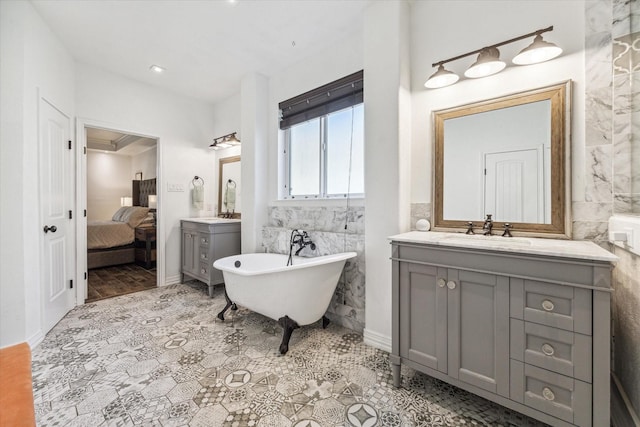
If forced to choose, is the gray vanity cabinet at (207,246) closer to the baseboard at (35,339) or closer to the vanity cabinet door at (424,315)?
the baseboard at (35,339)

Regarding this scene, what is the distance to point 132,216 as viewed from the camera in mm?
5078

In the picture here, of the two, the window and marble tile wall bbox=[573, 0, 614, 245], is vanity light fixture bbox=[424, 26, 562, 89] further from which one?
the window

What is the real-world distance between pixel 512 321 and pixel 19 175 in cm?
345

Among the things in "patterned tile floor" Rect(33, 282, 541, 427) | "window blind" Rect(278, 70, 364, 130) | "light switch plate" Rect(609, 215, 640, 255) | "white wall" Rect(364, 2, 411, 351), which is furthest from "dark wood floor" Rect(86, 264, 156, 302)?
"light switch plate" Rect(609, 215, 640, 255)

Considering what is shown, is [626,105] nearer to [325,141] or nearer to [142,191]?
[325,141]

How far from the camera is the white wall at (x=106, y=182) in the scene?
6.73 metres

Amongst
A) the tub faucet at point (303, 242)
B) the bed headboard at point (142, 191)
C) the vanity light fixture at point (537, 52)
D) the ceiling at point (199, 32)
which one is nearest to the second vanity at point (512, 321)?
the vanity light fixture at point (537, 52)

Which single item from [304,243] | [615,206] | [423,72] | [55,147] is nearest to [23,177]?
[55,147]

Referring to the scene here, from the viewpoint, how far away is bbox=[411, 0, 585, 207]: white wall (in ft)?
5.05

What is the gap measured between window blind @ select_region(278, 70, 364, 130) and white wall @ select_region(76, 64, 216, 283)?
1669 millimetres

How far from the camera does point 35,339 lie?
214cm

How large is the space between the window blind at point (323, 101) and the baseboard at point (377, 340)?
2.08 m

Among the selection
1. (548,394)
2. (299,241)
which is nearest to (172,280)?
(299,241)

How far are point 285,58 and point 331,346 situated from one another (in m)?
2.99
